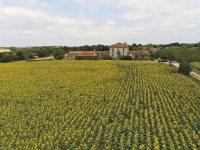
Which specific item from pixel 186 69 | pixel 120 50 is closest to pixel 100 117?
pixel 186 69

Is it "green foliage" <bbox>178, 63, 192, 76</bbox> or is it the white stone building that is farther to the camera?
the white stone building

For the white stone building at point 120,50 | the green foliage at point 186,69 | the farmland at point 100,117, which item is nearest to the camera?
the farmland at point 100,117

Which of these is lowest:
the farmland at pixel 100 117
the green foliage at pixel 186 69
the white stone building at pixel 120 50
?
the farmland at pixel 100 117

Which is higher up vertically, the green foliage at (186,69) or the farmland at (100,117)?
the green foliage at (186,69)

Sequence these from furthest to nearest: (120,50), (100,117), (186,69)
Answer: (120,50) < (186,69) < (100,117)

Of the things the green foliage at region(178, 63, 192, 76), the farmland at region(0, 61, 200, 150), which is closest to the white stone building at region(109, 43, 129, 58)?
the green foliage at region(178, 63, 192, 76)

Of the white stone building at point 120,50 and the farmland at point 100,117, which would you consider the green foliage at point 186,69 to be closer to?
the farmland at point 100,117

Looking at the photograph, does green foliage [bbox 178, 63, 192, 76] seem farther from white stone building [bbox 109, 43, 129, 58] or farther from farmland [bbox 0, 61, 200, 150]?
white stone building [bbox 109, 43, 129, 58]

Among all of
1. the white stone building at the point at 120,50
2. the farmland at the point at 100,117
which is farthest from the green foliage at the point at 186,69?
the white stone building at the point at 120,50

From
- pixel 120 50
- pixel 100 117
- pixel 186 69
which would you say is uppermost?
pixel 120 50

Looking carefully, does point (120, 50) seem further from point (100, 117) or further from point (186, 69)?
point (100, 117)
